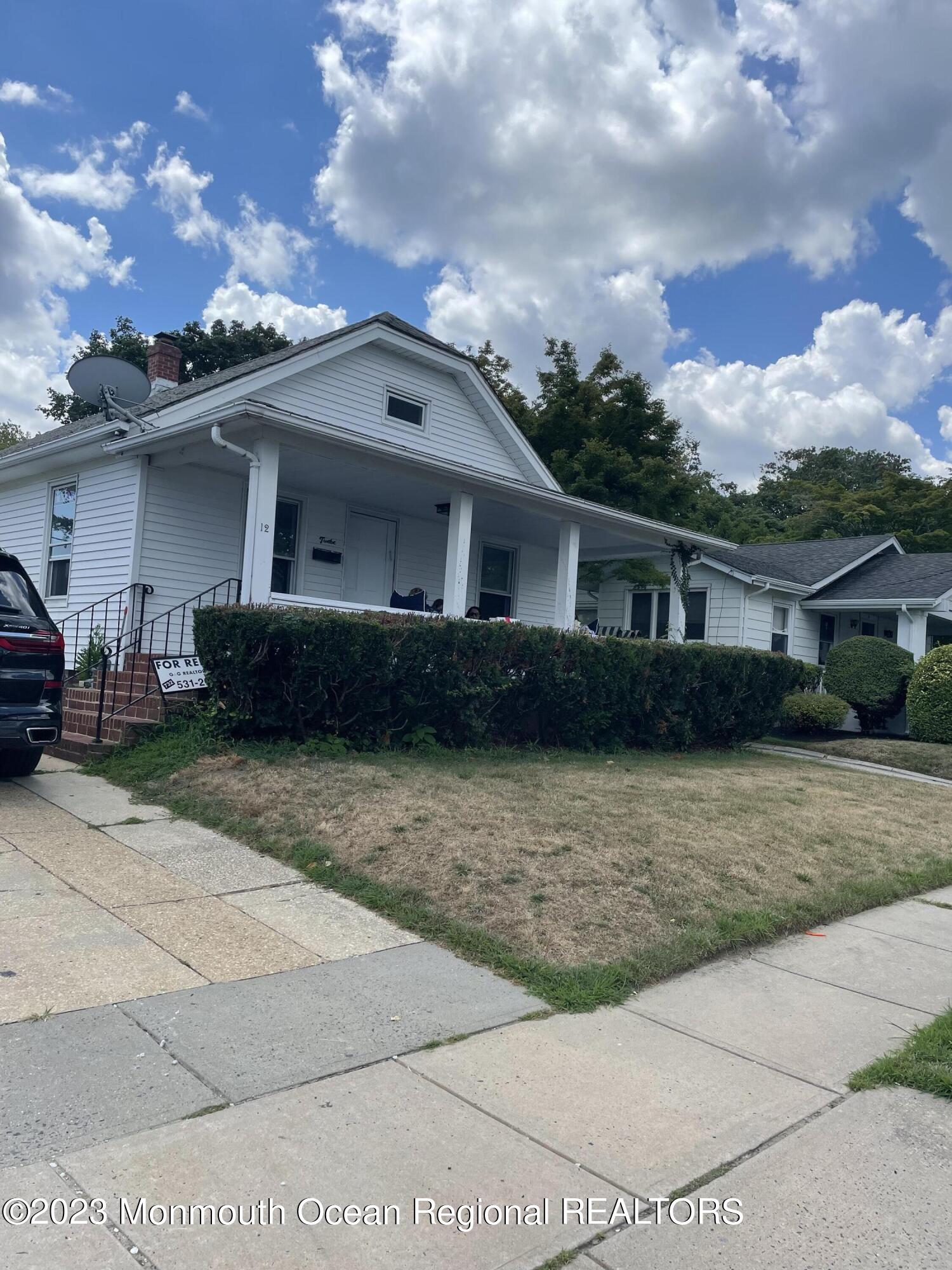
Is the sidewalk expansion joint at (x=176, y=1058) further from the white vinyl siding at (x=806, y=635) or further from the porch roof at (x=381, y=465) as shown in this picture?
the white vinyl siding at (x=806, y=635)

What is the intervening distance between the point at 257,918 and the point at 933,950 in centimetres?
406

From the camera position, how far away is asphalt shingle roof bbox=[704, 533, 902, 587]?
20.2 meters

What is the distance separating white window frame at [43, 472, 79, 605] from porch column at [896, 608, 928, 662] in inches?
641

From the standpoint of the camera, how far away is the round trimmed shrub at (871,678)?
60.3 feet

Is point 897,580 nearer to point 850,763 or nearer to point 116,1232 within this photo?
point 850,763

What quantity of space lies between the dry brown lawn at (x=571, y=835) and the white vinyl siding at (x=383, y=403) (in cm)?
641

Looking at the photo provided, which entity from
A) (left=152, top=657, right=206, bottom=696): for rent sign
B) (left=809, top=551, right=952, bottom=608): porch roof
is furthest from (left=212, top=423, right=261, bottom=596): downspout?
(left=809, top=551, right=952, bottom=608): porch roof

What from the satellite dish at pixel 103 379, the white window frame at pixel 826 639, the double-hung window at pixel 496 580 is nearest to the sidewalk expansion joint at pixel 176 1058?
the satellite dish at pixel 103 379

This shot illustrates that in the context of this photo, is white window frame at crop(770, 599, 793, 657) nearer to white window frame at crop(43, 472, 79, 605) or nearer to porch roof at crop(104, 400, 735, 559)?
porch roof at crop(104, 400, 735, 559)

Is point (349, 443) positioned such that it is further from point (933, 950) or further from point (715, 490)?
point (715, 490)

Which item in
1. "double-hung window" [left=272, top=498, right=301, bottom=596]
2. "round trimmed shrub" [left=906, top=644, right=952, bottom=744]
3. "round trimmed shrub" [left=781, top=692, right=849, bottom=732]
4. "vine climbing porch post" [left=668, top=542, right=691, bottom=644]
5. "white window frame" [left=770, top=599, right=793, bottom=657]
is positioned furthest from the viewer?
"white window frame" [left=770, top=599, right=793, bottom=657]

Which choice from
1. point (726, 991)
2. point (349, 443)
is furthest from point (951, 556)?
point (726, 991)

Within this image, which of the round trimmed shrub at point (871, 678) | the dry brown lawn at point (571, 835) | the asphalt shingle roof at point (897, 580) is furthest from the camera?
the asphalt shingle roof at point (897, 580)

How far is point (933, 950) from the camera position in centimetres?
550
